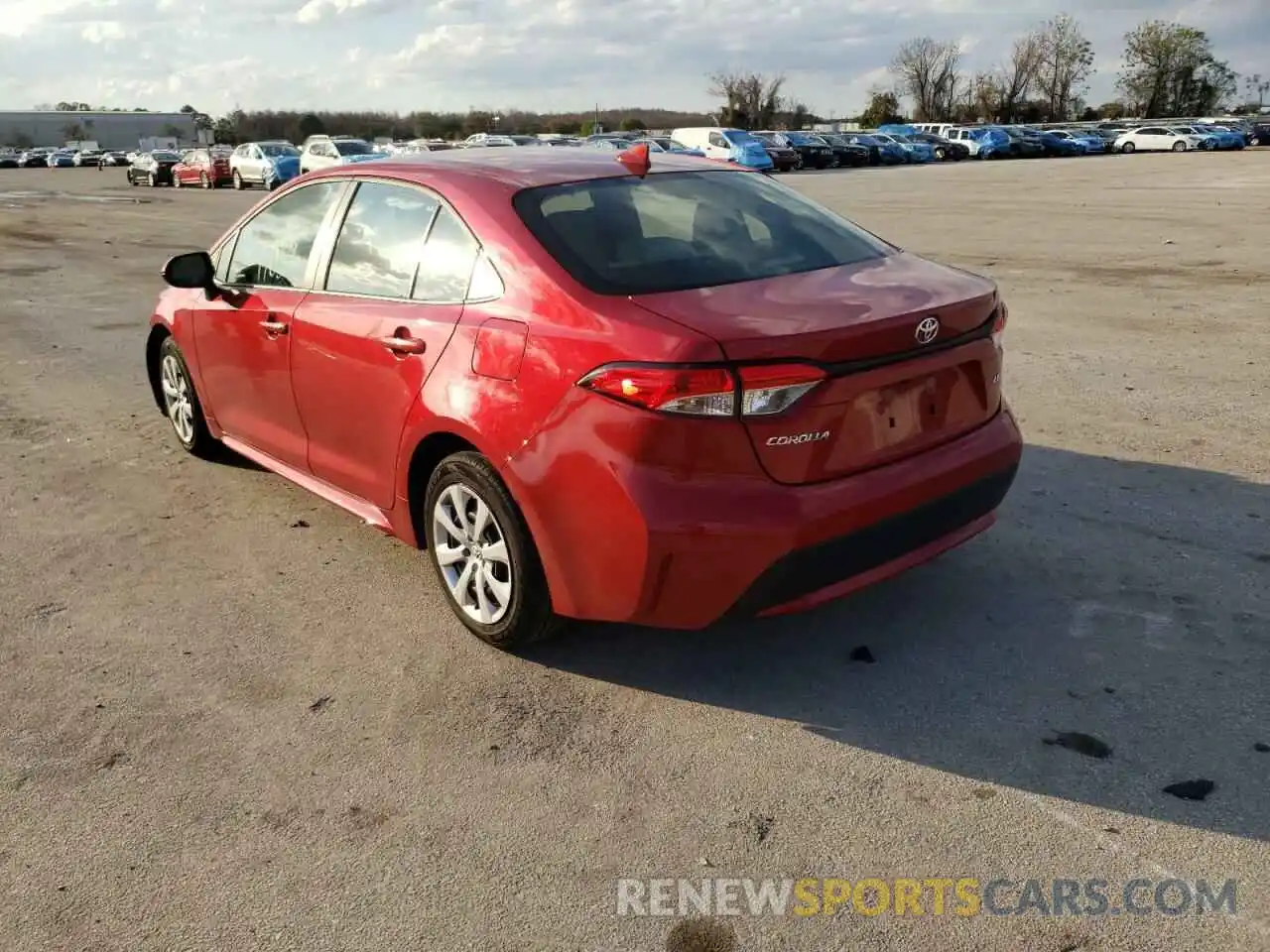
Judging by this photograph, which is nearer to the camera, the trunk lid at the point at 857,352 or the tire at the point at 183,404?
the trunk lid at the point at 857,352

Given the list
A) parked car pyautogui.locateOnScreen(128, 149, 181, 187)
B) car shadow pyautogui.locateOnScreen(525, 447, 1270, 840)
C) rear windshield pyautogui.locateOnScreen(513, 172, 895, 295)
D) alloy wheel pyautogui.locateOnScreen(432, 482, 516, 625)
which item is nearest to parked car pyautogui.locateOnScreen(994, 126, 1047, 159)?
parked car pyautogui.locateOnScreen(128, 149, 181, 187)

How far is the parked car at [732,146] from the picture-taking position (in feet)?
126

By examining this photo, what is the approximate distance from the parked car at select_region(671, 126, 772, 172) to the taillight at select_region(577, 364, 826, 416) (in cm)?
3568

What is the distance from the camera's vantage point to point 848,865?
9.09 feet

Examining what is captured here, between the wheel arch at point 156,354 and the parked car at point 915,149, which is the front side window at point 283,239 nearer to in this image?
the wheel arch at point 156,354

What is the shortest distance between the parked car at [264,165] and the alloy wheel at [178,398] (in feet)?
95.4

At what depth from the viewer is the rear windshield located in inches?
142

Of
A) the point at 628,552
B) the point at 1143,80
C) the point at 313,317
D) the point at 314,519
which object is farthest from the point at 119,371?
the point at 1143,80

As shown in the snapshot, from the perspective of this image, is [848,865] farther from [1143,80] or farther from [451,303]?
[1143,80]

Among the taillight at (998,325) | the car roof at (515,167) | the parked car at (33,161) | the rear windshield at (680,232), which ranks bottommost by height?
the taillight at (998,325)

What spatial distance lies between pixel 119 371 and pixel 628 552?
659 cm

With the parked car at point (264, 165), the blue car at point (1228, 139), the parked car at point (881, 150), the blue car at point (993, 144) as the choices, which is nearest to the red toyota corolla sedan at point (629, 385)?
the parked car at point (264, 165)

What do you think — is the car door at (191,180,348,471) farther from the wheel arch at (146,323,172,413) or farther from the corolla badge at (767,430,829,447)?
the corolla badge at (767,430,829,447)

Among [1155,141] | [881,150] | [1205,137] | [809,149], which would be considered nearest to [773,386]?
[809,149]
